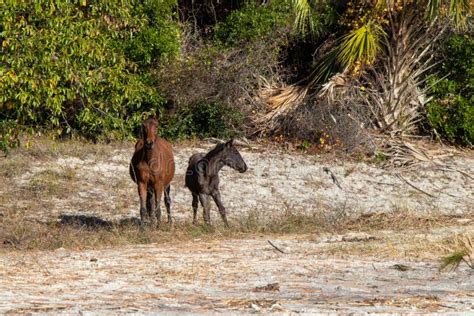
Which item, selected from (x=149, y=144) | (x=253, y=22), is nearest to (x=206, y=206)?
(x=149, y=144)

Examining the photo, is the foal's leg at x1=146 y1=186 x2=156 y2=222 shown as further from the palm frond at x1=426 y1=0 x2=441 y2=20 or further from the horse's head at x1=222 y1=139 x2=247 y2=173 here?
the palm frond at x1=426 y1=0 x2=441 y2=20

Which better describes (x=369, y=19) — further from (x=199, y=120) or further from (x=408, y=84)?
(x=199, y=120)

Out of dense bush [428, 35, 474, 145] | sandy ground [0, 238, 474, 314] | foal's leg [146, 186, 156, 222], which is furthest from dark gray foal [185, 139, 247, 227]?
dense bush [428, 35, 474, 145]

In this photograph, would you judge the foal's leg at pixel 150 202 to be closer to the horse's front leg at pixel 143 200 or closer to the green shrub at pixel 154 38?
the horse's front leg at pixel 143 200

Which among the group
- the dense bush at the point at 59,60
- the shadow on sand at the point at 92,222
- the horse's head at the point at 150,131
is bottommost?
the shadow on sand at the point at 92,222

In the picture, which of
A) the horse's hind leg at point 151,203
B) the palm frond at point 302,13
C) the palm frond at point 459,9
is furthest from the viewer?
the palm frond at point 302,13

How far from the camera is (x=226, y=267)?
1138 centimetres

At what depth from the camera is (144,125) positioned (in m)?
14.9

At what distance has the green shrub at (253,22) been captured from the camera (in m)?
23.3

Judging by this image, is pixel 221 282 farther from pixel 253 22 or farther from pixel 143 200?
pixel 253 22

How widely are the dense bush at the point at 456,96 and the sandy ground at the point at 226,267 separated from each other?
330 cm

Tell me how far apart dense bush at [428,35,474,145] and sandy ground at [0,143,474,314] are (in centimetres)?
330

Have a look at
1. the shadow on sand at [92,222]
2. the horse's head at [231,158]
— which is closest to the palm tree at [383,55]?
the horse's head at [231,158]

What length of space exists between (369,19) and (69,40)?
8974mm
